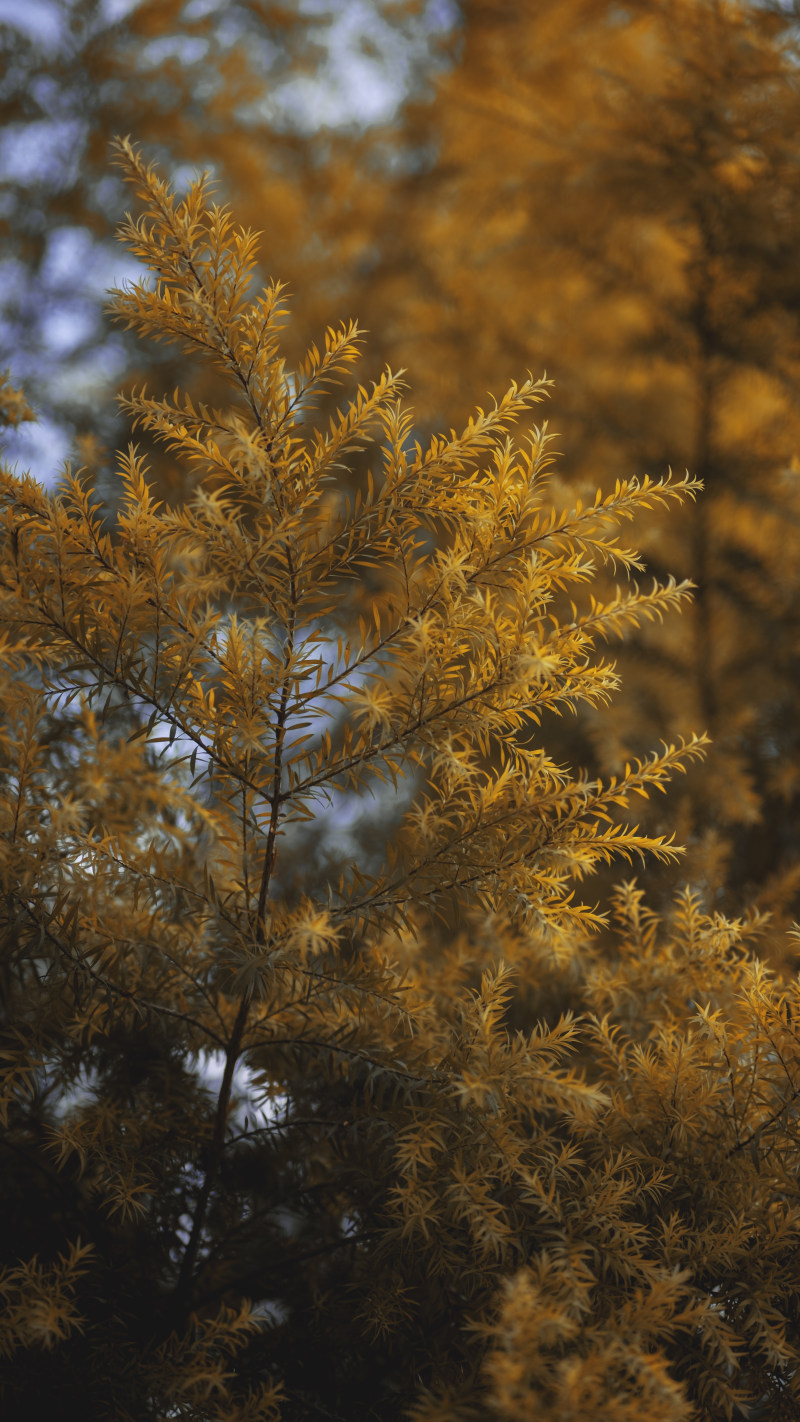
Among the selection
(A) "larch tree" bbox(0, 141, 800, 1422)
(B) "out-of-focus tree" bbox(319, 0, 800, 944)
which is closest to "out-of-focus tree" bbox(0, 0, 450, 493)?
(B) "out-of-focus tree" bbox(319, 0, 800, 944)

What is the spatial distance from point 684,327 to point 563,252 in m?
0.35

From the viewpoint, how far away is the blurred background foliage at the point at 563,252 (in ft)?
A: 6.67

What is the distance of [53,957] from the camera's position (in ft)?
2.59

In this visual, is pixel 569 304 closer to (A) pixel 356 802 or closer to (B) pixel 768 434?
(B) pixel 768 434

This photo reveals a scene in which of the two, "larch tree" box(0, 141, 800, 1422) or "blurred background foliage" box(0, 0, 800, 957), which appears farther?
"blurred background foliage" box(0, 0, 800, 957)

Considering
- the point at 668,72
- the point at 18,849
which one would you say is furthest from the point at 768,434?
the point at 18,849

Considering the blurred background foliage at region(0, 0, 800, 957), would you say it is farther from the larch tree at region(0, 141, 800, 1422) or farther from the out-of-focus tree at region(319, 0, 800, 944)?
the larch tree at region(0, 141, 800, 1422)

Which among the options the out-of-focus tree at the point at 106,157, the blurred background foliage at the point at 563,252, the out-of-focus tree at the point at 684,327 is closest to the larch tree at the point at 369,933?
the blurred background foliage at the point at 563,252

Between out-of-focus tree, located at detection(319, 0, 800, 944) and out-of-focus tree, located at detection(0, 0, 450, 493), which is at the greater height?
out-of-focus tree, located at detection(0, 0, 450, 493)

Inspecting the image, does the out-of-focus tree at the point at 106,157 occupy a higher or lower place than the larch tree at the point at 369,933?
higher

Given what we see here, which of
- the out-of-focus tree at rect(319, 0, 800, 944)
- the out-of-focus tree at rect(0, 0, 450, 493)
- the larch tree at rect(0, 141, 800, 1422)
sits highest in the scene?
the out-of-focus tree at rect(0, 0, 450, 493)

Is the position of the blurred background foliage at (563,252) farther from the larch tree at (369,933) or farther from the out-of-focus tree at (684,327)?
the larch tree at (369,933)

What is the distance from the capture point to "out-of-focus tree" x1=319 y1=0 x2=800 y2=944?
202 cm

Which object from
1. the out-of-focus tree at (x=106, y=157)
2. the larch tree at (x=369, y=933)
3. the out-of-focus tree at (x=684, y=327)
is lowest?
the larch tree at (x=369, y=933)
